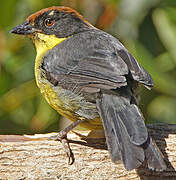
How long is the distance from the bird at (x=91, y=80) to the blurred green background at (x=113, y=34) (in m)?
0.17

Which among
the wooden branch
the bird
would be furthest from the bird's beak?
the wooden branch

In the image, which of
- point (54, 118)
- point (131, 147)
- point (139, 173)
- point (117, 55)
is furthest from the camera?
point (54, 118)

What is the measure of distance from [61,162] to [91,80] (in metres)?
0.77

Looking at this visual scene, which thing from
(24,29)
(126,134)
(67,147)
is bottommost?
(67,147)

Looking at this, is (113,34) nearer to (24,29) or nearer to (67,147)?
(24,29)

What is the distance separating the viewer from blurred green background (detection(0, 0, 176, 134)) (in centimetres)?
585

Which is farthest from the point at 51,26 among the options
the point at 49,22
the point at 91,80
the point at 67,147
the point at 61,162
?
the point at 61,162

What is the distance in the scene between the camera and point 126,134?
465cm

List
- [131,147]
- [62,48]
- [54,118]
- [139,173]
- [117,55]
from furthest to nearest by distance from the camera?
1. [54,118]
2. [62,48]
3. [117,55]
4. [139,173]
5. [131,147]

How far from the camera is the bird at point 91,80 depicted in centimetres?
457

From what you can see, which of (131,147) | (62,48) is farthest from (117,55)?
(131,147)

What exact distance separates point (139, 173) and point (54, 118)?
1515 mm

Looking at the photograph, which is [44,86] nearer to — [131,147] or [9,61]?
[9,61]

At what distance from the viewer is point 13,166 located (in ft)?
15.7
